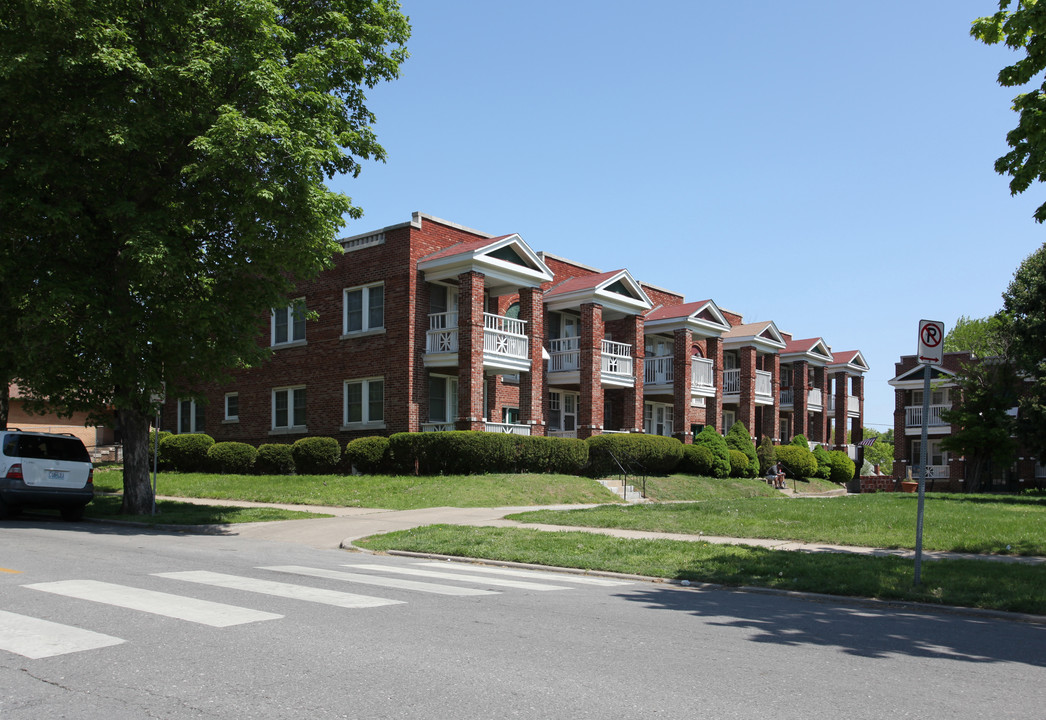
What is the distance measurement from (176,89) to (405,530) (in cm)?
930

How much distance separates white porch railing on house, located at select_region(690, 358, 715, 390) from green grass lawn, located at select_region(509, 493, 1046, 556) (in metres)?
17.5

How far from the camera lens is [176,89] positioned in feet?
52.1

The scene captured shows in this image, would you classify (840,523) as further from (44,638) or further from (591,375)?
(591,375)

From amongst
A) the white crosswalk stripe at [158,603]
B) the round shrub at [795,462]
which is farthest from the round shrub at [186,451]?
the round shrub at [795,462]

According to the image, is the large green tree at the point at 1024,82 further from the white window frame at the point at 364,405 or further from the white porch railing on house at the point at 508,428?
the white window frame at the point at 364,405

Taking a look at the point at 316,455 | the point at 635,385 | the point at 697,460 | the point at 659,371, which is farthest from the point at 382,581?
the point at 659,371

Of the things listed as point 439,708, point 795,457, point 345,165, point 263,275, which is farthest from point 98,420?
point 795,457

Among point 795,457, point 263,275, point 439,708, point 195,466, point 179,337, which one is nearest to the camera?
point 439,708

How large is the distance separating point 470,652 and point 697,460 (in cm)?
2761

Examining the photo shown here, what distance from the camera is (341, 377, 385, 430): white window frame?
29016 millimetres

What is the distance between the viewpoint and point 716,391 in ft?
127

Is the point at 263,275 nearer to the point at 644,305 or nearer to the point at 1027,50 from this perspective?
the point at 1027,50

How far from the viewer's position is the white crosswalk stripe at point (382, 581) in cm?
934

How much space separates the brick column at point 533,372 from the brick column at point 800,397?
21.9 metres
